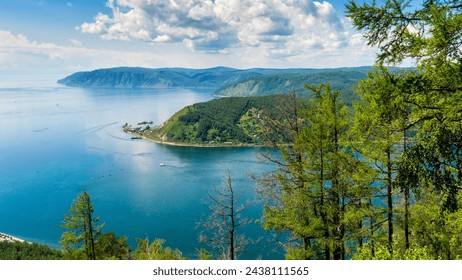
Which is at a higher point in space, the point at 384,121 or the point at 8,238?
the point at 384,121

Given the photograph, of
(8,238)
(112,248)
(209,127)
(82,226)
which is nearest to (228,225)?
(82,226)

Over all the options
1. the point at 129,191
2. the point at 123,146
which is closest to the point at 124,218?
the point at 129,191

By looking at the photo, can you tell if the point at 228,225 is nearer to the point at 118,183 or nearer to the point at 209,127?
the point at 118,183

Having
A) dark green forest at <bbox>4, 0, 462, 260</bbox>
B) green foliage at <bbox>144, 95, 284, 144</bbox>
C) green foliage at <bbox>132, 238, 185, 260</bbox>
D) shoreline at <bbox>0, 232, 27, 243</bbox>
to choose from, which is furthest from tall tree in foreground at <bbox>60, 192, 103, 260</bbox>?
green foliage at <bbox>144, 95, 284, 144</bbox>

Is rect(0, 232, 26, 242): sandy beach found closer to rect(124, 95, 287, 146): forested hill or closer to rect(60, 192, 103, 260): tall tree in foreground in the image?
rect(60, 192, 103, 260): tall tree in foreground

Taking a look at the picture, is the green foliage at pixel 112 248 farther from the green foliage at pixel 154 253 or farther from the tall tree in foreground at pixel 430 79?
the tall tree in foreground at pixel 430 79
